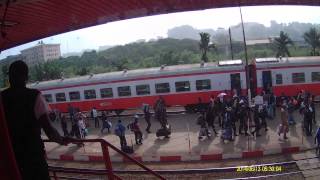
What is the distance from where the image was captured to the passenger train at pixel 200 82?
24.0m

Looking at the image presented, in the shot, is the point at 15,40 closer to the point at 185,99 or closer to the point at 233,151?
the point at 233,151

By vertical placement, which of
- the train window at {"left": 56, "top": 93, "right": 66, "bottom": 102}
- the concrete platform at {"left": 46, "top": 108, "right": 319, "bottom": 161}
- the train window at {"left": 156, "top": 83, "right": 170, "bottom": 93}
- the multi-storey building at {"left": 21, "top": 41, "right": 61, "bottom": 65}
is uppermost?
the multi-storey building at {"left": 21, "top": 41, "right": 61, "bottom": 65}

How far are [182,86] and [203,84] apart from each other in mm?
1281

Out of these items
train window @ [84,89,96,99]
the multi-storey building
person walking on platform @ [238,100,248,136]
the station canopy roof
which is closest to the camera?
the station canopy roof

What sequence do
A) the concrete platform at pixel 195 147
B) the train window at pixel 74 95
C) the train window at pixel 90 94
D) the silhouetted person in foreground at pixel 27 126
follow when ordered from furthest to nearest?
the train window at pixel 74 95, the train window at pixel 90 94, the concrete platform at pixel 195 147, the silhouetted person in foreground at pixel 27 126

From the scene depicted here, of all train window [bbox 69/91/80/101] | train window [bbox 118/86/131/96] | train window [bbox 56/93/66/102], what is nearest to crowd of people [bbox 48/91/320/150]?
train window [bbox 118/86/131/96]

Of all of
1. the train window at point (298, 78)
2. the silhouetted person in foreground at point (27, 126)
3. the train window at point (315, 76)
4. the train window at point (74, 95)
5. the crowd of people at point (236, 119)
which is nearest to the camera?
the silhouetted person in foreground at point (27, 126)

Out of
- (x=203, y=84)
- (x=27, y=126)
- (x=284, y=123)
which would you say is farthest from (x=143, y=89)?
(x=27, y=126)

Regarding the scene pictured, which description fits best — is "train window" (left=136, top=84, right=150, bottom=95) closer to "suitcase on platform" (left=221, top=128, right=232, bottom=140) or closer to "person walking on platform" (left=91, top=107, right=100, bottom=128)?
"person walking on platform" (left=91, top=107, right=100, bottom=128)

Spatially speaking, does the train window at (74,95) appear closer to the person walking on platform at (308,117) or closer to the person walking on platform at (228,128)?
the person walking on platform at (228,128)

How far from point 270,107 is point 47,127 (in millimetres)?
18248

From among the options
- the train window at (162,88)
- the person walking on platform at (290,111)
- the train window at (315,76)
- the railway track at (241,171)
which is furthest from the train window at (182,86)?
the railway track at (241,171)

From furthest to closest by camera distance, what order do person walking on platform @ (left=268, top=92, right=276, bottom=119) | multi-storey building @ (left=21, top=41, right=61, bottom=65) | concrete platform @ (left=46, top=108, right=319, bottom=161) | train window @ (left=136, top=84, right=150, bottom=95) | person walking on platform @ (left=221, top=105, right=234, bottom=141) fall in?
multi-storey building @ (left=21, top=41, right=61, bottom=65)
train window @ (left=136, top=84, right=150, bottom=95)
person walking on platform @ (left=268, top=92, right=276, bottom=119)
person walking on platform @ (left=221, top=105, right=234, bottom=141)
concrete platform @ (left=46, top=108, right=319, bottom=161)

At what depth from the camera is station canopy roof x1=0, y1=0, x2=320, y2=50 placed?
1088 cm
